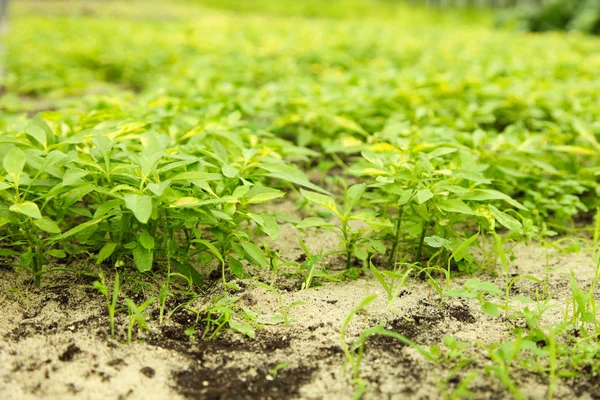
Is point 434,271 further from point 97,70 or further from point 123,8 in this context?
point 123,8

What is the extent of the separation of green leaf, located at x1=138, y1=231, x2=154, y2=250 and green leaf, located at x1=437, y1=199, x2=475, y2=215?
0.94 m

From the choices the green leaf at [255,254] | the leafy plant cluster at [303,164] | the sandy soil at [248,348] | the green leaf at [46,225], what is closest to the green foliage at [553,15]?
the leafy plant cluster at [303,164]

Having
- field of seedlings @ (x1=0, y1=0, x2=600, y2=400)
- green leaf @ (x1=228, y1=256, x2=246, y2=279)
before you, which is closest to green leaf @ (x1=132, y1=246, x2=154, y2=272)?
field of seedlings @ (x1=0, y1=0, x2=600, y2=400)

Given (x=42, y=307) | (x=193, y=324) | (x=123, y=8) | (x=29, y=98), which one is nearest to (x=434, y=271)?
(x=193, y=324)

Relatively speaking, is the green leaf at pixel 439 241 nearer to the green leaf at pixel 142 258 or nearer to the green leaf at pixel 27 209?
the green leaf at pixel 142 258

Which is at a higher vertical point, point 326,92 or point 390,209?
point 326,92

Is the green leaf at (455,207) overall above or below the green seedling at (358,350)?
above

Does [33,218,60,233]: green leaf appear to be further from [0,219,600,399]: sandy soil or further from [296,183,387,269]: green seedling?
[296,183,387,269]: green seedling

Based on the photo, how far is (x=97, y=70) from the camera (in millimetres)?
6055

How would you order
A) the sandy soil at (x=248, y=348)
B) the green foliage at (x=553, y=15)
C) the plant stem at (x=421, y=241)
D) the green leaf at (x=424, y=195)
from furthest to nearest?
the green foliage at (x=553, y=15) < the plant stem at (x=421, y=241) < the green leaf at (x=424, y=195) < the sandy soil at (x=248, y=348)

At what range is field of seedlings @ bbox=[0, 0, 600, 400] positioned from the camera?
1484 millimetres

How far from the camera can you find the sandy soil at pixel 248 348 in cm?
143

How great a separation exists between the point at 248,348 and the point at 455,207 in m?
0.82

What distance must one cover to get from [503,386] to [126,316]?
42.4 inches
